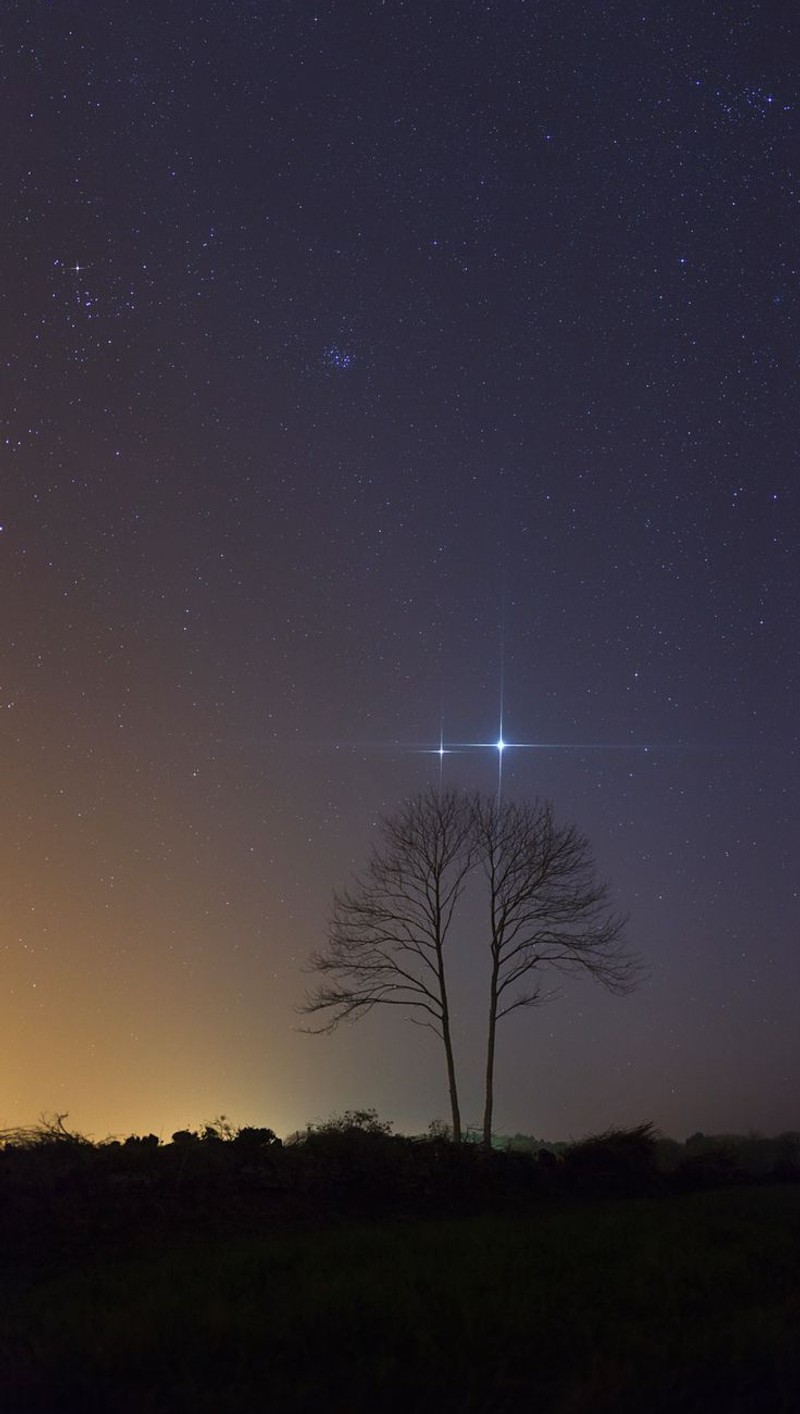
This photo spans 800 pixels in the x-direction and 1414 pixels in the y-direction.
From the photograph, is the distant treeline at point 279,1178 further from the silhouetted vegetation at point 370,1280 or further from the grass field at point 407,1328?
the grass field at point 407,1328

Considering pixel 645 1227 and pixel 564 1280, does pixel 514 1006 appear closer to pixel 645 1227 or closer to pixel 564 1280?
pixel 645 1227

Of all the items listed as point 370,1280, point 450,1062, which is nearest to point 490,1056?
point 450,1062

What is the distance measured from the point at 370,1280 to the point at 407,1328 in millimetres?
1435

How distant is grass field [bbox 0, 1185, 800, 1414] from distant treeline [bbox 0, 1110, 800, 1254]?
127 cm

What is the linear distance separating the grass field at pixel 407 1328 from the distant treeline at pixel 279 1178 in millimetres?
1275

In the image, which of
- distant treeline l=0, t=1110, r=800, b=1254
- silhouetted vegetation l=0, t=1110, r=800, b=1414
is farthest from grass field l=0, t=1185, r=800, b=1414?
distant treeline l=0, t=1110, r=800, b=1254

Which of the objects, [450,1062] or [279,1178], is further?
[450,1062]

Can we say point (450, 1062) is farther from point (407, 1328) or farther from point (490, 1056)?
point (407, 1328)

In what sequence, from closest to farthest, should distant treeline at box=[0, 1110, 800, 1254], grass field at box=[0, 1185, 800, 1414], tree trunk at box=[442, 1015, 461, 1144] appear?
grass field at box=[0, 1185, 800, 1414], distant treeline at box=[0, 1110, 800, 1254], tree trunk at box=[442, 1015, 461, 1144]

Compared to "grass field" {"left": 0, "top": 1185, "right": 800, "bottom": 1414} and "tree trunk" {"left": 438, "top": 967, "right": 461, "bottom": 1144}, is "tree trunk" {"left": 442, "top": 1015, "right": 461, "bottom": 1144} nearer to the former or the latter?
"tree trunk" {"left": 438, "top": 967, "right": 461, "bottom": 1144}

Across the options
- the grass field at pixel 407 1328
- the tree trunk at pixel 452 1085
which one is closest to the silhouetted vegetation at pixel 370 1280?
the grass field at pixel 407 1328

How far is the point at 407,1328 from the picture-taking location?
324 inches

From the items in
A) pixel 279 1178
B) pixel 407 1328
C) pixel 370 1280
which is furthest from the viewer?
pixel 279 1178

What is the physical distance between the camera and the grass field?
23.6ft
